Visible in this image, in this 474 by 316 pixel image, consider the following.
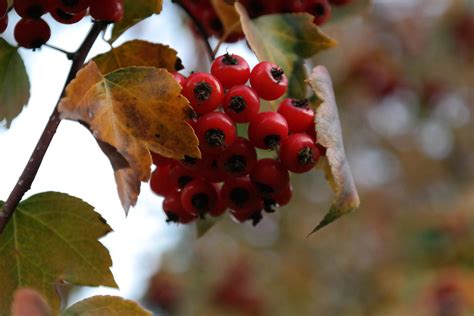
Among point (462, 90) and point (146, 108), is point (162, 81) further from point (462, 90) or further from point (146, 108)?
point (462, 90)

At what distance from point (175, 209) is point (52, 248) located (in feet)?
1.29

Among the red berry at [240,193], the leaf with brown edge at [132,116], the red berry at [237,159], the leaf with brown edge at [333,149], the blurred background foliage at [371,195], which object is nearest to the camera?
the leaf with brown edge at [132,116]

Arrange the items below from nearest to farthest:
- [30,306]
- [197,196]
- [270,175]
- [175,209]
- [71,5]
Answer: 1. [30,306]
2. [71,5]
3. [270,175]
4. [197,196]
5. [175,209]

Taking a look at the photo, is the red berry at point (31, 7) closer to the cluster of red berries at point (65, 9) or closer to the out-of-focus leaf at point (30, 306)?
the cluster of red berries at point (65, 9)

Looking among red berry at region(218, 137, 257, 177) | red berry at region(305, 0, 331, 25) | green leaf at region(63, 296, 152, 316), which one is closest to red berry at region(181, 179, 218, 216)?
red berry at region(218, 137, 257, 177)

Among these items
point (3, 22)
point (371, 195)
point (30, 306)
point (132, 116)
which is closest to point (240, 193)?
point (132, 116)

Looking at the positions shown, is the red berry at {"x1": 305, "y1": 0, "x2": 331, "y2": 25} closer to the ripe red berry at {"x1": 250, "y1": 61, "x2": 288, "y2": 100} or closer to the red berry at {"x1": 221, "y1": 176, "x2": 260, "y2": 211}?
the ripe red berry at {"x1": 250, "y1": 61, "x2": 288, "y2": 100}

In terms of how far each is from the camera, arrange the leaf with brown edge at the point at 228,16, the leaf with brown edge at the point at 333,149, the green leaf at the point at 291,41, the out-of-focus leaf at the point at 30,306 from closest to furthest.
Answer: the out-of-focus leaf at the point at 30,306 < the leaf with brown edge at the point at 333,149 < the green leaf at the point at 291,41 < the leaf with brown edge at the point at 228,16

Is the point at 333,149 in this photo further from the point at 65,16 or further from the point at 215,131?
the point at 65,16

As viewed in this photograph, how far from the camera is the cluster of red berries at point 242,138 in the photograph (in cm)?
146

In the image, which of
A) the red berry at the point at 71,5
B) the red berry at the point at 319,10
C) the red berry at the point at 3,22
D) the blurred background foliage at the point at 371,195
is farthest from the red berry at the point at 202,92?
the blurred background foliage at the point at 371,195

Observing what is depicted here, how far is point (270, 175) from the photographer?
1515 mm

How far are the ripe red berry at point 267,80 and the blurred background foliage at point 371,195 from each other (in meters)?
3.49

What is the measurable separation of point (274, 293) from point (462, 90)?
2.33 m
